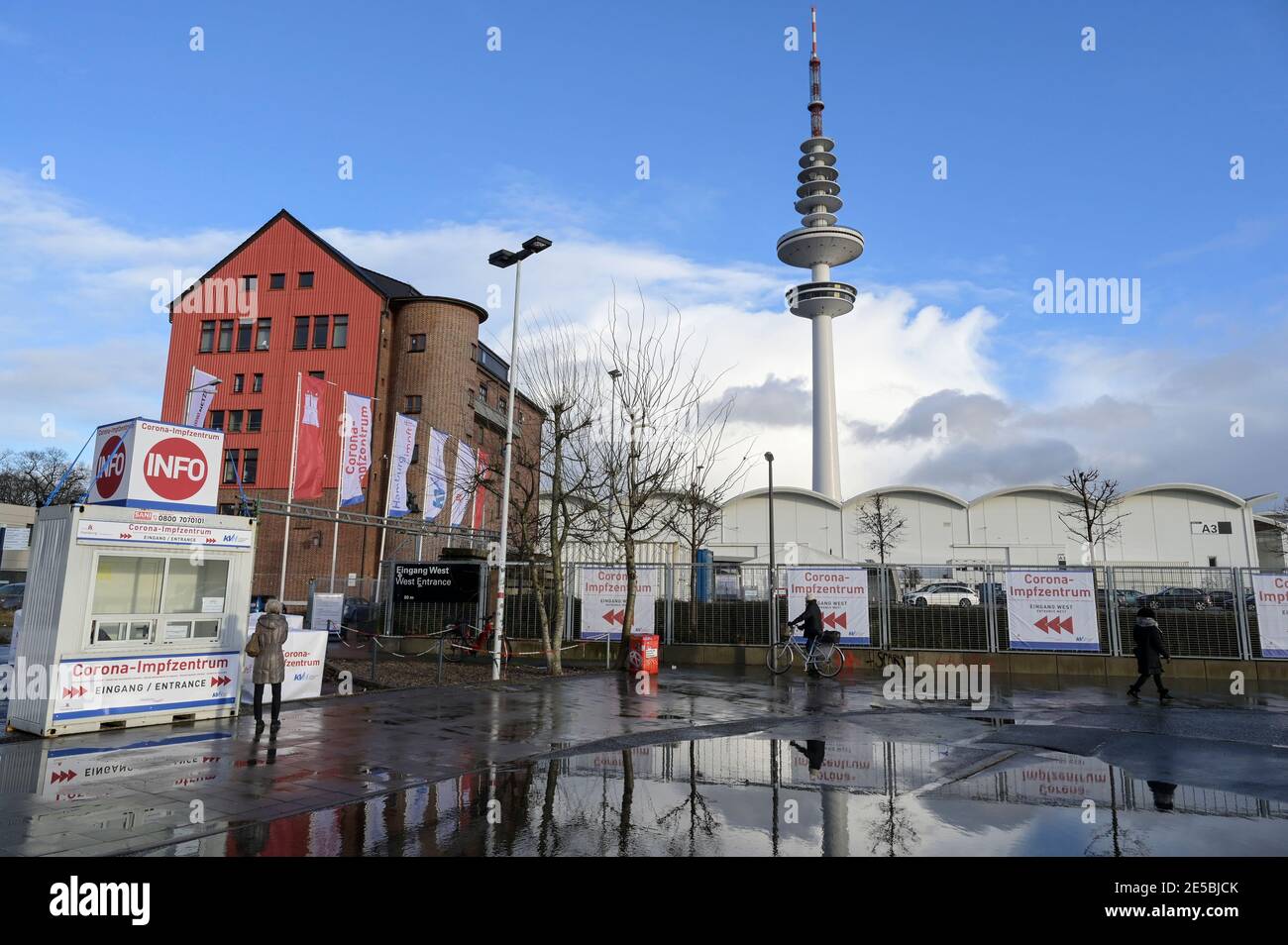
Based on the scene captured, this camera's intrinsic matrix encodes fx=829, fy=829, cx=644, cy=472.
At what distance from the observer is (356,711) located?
40.4 feet

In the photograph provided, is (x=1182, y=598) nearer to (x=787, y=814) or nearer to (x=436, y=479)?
(x=787, y=814)

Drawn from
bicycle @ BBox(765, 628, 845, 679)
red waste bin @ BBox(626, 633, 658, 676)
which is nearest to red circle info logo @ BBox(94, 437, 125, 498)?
red waste bin @ BBox(626, 633, 658, 676)

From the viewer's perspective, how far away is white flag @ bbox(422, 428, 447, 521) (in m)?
32.4

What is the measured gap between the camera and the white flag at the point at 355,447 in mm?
34562

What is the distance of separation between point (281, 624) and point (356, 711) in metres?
1.99

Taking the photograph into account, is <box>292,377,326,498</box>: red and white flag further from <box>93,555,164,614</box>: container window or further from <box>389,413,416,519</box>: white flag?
<box>93,555,164,614</box>: container window

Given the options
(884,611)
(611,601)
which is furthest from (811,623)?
(611,601)

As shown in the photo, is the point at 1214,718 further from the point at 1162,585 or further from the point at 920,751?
the point at 1162,585

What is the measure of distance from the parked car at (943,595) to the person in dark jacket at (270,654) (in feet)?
49.4

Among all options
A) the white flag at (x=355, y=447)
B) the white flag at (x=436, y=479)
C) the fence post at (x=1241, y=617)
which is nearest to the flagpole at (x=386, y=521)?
the white flag at (x=355, y=447)

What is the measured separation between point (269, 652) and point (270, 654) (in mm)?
39

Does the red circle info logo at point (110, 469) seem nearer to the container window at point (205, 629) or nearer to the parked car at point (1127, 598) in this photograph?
the container window at point (205, 629)

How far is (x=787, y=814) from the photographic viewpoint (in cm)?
680
